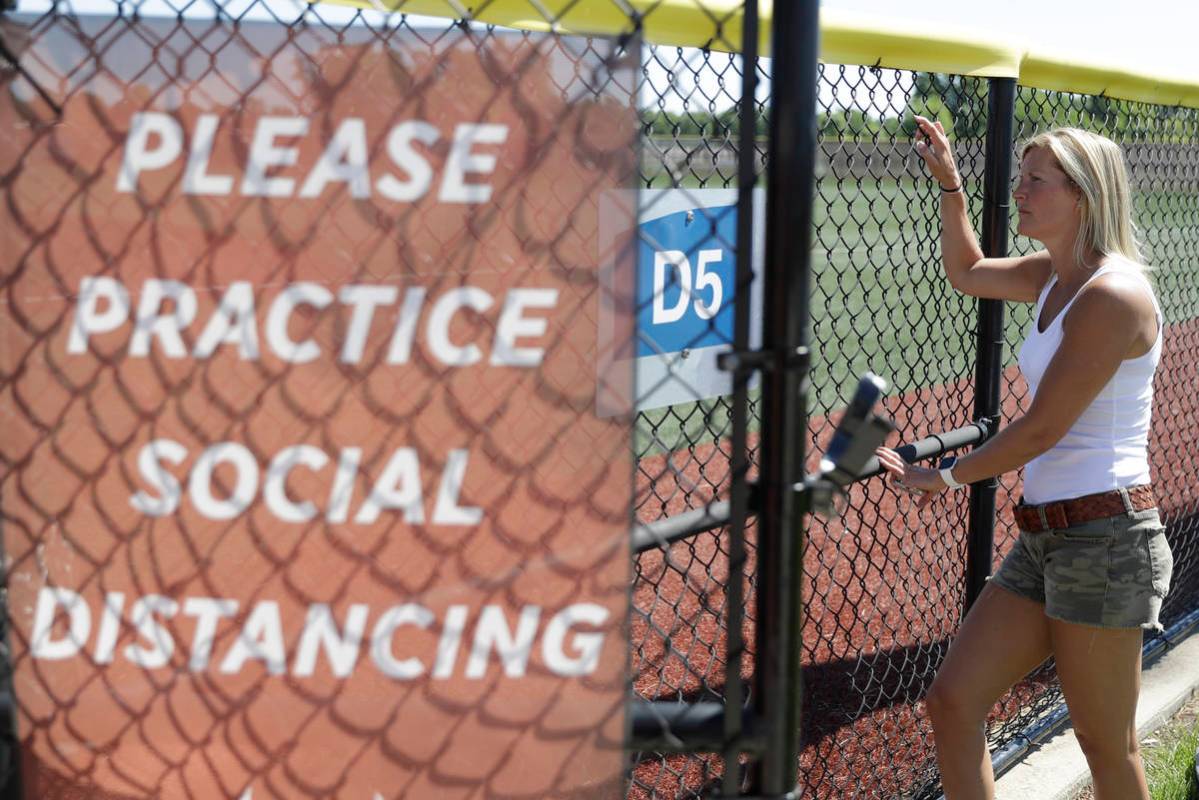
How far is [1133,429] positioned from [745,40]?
1.88m

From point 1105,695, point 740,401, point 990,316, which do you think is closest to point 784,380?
point 740,401

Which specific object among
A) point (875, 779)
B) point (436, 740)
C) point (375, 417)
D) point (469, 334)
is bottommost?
point (875, 779)

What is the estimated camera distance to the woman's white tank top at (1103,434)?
9.66 feet

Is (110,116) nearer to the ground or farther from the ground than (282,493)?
farther from the ground

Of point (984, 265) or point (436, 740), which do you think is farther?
point (984, 265)

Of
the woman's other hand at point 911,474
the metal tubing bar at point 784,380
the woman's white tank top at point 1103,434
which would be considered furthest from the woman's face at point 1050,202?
the metal tubing bar at point 784,380

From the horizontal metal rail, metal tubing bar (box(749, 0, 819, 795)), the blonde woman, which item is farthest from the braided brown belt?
metal tubing bar (box(749, 0, 819, 795))

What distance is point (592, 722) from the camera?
169 centimetres

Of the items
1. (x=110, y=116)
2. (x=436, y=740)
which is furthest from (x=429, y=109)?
(x=436, y=740)

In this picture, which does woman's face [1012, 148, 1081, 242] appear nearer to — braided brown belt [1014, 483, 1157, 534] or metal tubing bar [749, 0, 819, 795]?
→ braided brown belt [1014, 483, 1157, 534]

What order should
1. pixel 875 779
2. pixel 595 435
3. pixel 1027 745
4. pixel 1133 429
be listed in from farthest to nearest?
pixel 1027 745 → pixel 875 779 → pixel 1133 429 → pixel 595 435

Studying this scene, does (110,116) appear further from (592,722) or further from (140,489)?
(592,722)

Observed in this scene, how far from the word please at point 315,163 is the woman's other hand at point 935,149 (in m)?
1.97

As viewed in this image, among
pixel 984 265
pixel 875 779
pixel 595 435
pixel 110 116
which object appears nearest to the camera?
pixel 110 116
